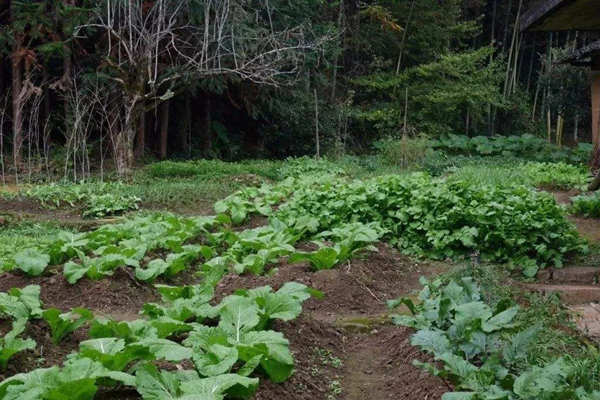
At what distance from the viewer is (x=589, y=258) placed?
639cm

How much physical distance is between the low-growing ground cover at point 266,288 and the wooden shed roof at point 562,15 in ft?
5.70

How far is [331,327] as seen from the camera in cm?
430

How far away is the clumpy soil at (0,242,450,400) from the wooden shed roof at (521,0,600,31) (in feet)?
6.72

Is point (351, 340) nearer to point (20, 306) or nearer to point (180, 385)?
point (180, 385)

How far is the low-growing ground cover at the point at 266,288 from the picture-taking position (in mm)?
2926

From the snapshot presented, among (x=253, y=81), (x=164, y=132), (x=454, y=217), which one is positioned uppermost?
(x=253, y=81)

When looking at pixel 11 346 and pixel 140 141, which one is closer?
pixel 11 346

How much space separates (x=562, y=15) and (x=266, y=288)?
7.88 ft

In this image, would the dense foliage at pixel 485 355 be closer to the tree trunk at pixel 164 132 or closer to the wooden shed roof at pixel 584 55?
the wooden shed roof at pixel 584 55

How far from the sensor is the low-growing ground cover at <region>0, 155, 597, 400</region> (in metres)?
2.93

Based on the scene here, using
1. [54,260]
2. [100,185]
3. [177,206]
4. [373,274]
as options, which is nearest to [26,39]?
[100,185]

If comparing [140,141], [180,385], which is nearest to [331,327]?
[180,385]

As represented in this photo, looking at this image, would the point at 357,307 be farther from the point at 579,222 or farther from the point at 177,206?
the point at 177,206

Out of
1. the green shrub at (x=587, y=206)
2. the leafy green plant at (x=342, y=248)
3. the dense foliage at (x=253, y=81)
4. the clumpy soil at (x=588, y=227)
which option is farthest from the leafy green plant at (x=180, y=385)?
the dense foliage at (x=253, y=81)
